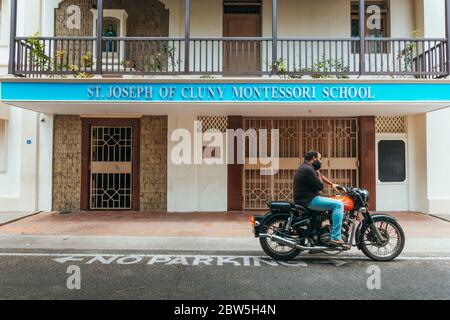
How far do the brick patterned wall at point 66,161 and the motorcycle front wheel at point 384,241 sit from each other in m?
8.46

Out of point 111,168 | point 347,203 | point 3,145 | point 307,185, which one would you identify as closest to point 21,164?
point 3,145

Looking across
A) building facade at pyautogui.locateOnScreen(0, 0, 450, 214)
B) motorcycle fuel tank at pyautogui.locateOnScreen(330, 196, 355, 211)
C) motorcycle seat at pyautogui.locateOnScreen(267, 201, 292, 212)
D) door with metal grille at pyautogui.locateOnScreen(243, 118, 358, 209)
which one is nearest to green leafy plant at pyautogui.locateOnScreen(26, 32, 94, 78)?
building facade at pyautogui.locateOnScreen(0, 0, 450, 214)

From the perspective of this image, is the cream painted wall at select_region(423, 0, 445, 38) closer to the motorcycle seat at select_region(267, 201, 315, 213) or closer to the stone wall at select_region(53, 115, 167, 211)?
the motorcycle seat at select_region(267, 201, 315, 213)

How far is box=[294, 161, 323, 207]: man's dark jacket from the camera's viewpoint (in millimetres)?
5809

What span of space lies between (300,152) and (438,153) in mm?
3904

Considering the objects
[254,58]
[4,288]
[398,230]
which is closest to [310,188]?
[398,230]

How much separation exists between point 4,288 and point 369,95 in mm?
8019

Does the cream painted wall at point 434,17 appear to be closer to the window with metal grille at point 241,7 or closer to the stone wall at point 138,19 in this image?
the window with metal grille at point 241,7

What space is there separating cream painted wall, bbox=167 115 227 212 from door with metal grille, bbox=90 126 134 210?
1264 mm

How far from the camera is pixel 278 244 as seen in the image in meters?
6.00

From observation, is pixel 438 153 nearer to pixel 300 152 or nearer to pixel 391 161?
pixel 391 161

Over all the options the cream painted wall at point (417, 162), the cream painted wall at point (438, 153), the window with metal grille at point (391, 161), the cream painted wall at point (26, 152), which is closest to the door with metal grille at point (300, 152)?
the window with metal grille at point (391, 161)
